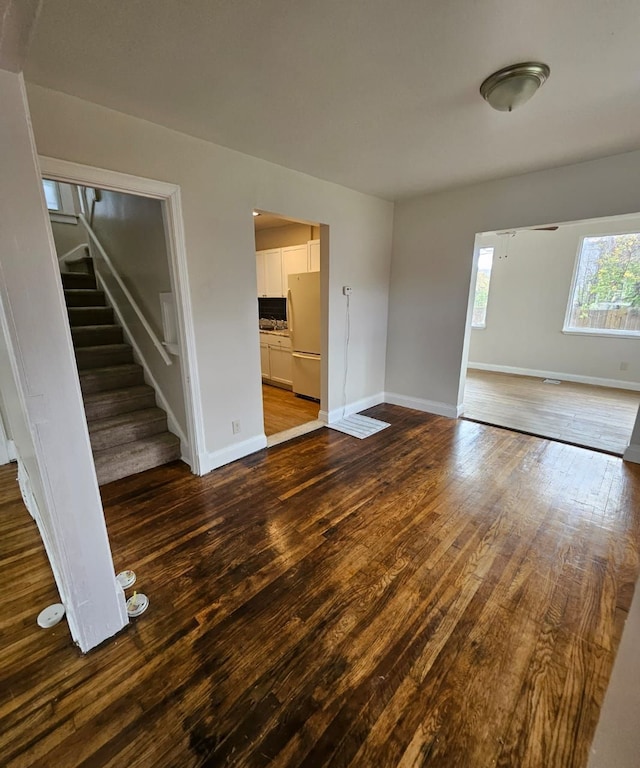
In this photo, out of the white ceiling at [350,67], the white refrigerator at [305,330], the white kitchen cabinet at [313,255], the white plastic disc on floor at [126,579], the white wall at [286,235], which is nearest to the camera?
the white ceiling at [350,67]

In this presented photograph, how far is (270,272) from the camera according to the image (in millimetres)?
5602

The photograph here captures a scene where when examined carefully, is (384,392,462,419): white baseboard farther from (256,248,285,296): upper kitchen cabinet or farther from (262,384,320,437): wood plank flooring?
(256,248,285,296): upper kitchen cabinet

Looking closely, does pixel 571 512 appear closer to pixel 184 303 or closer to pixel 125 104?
pixel 184 303

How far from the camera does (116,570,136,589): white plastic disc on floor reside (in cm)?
175

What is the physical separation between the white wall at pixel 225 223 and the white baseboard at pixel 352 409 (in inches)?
3.5

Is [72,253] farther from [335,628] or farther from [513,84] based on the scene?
[335,628]

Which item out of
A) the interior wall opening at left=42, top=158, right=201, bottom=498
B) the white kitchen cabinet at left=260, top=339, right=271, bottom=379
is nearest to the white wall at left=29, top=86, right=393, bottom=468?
the interior wall opening at left=42, top=158, right=201, bottom=498

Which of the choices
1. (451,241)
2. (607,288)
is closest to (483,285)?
(607,288)

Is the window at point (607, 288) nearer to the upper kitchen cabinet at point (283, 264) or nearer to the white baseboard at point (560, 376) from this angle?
the white baseboard at point (560, 376)

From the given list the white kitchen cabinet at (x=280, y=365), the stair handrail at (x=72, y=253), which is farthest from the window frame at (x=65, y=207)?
the white kitchen cabinet at (x=280, y=365)

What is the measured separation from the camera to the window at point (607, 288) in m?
5.21

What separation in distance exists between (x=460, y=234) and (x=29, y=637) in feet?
15.0

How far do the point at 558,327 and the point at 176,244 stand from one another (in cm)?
628

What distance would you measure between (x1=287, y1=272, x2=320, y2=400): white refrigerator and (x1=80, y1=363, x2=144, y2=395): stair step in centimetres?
208
